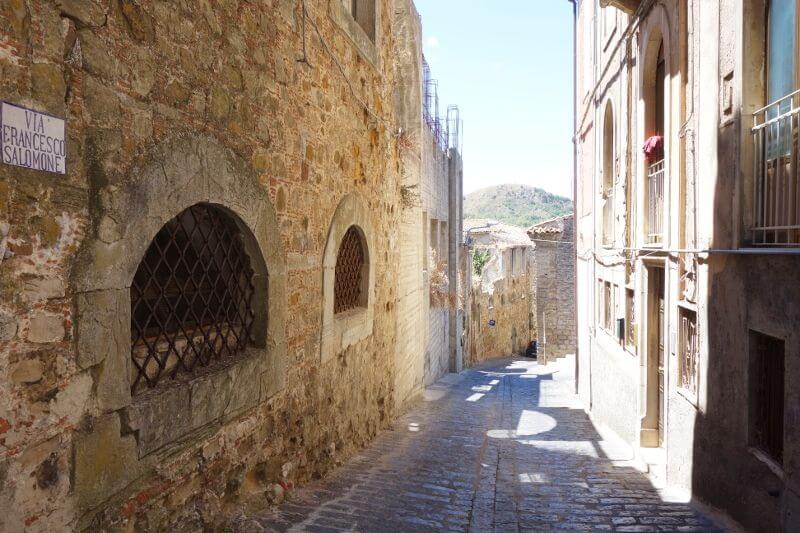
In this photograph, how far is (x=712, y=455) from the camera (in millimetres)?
5082

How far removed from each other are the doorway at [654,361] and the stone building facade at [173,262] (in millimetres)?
3877

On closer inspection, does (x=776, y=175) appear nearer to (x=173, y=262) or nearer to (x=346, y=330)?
(x=346, y=330)

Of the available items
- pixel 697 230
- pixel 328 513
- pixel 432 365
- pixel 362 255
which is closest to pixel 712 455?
pixel 697 230

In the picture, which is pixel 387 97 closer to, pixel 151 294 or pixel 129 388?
pixel 151 294

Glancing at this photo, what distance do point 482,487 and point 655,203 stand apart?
4140mm

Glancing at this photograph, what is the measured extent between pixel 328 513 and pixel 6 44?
341cm

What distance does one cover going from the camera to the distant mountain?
270 ft

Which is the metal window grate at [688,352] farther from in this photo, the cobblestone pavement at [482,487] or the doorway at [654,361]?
the doorway at [654,361]

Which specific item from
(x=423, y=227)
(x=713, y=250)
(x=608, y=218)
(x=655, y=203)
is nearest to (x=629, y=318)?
(x=655, y=203)

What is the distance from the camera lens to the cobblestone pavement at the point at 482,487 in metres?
4.50

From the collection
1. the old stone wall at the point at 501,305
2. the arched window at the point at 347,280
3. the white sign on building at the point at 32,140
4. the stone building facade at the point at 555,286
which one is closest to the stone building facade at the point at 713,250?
the arched window at the point at 347,280

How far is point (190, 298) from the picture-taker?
3.63 m

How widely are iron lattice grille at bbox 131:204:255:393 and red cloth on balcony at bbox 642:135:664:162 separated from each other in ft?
17.6

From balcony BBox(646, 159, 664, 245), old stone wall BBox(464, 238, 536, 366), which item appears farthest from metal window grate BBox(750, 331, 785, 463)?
old stone wall BBox(464, 238, 536, 366)
